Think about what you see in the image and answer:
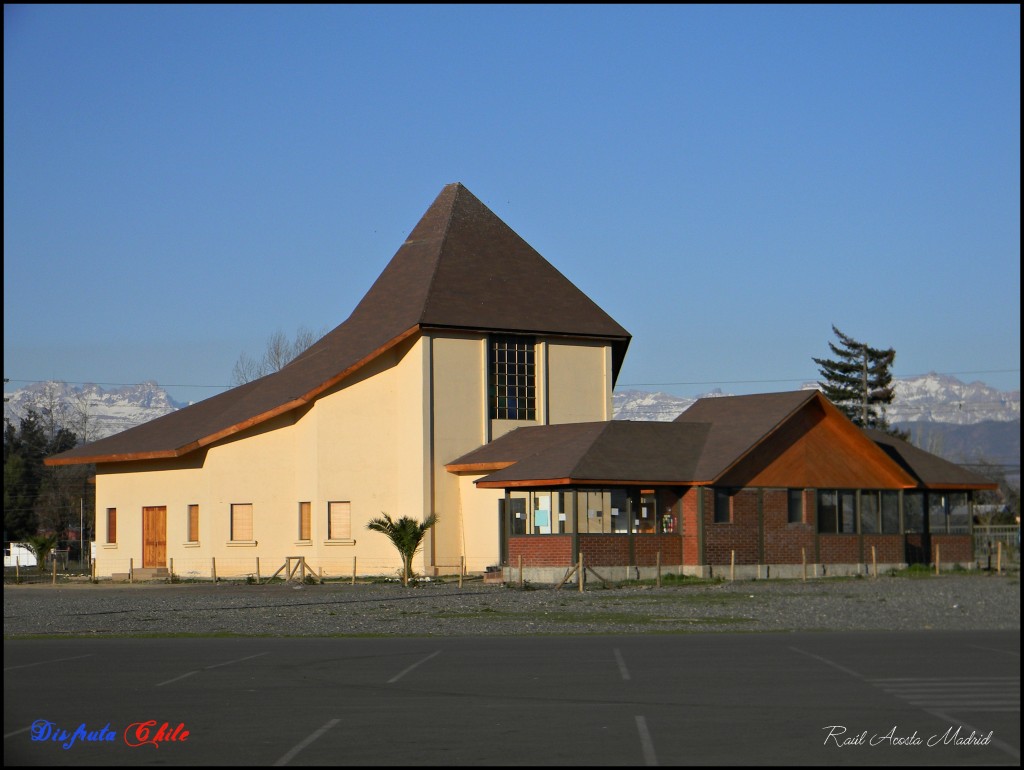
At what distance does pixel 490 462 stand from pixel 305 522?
299 inches

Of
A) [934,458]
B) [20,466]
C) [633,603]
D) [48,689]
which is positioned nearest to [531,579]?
[633,603]

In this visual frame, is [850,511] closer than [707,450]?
No

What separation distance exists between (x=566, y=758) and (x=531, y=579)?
2801 cm

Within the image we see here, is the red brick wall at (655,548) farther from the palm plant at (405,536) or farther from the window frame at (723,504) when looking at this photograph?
the palm plant at (405,536)

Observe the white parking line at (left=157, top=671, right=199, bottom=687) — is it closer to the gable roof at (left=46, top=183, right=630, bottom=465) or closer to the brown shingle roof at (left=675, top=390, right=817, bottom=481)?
the brown shingle roof at (left=675, top=390, right=817, bottom=481)

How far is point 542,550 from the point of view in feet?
128

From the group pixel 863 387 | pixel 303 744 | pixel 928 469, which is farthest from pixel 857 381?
pixel 303 744

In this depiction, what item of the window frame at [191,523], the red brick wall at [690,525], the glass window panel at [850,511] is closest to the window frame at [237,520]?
the window frame at [191,523]

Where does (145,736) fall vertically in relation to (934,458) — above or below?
below

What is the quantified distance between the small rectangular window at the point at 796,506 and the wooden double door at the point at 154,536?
2225cm

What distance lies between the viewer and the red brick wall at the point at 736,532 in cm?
4016

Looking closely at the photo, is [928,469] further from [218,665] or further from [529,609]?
[218,665]

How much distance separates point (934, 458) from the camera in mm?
48906

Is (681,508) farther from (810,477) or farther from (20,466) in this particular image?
(20,466)
